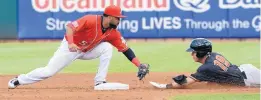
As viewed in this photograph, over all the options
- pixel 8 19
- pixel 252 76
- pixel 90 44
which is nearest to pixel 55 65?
pixel 90 44

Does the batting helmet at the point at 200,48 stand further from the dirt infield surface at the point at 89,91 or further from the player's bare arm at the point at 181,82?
the dirt infield surface at the point at 89,91

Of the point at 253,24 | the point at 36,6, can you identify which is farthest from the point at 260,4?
the point at 36,6

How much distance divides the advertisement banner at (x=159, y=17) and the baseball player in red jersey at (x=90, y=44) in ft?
44.9

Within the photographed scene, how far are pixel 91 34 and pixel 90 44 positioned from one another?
0.21 metres

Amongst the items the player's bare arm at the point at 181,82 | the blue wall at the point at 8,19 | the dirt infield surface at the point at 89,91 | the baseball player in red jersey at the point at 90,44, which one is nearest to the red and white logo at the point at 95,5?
the blue wall at the point at 8,19

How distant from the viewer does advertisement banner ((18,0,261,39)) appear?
80.8ft

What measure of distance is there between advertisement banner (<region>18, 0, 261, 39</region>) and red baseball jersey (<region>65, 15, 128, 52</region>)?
1373 centimetres

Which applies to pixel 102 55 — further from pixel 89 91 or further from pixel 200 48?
pixel 200 48

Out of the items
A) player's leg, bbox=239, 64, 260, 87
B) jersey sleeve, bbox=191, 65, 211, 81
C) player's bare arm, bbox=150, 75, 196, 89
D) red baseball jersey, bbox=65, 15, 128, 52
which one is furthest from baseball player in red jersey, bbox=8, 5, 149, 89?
player's leg, bbox=239, 64, 260, 87

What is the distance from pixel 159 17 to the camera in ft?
81.6

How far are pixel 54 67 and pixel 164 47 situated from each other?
11.4 metres

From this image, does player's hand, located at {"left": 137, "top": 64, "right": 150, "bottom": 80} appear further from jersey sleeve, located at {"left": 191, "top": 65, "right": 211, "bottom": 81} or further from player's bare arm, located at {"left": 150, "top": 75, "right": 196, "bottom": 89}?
jersey sleeve, located at {"left": 191, "top": 65, "right": 211, "bottom": 81}

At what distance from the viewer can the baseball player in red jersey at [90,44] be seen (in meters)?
10.6

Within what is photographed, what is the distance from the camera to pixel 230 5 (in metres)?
24.5
